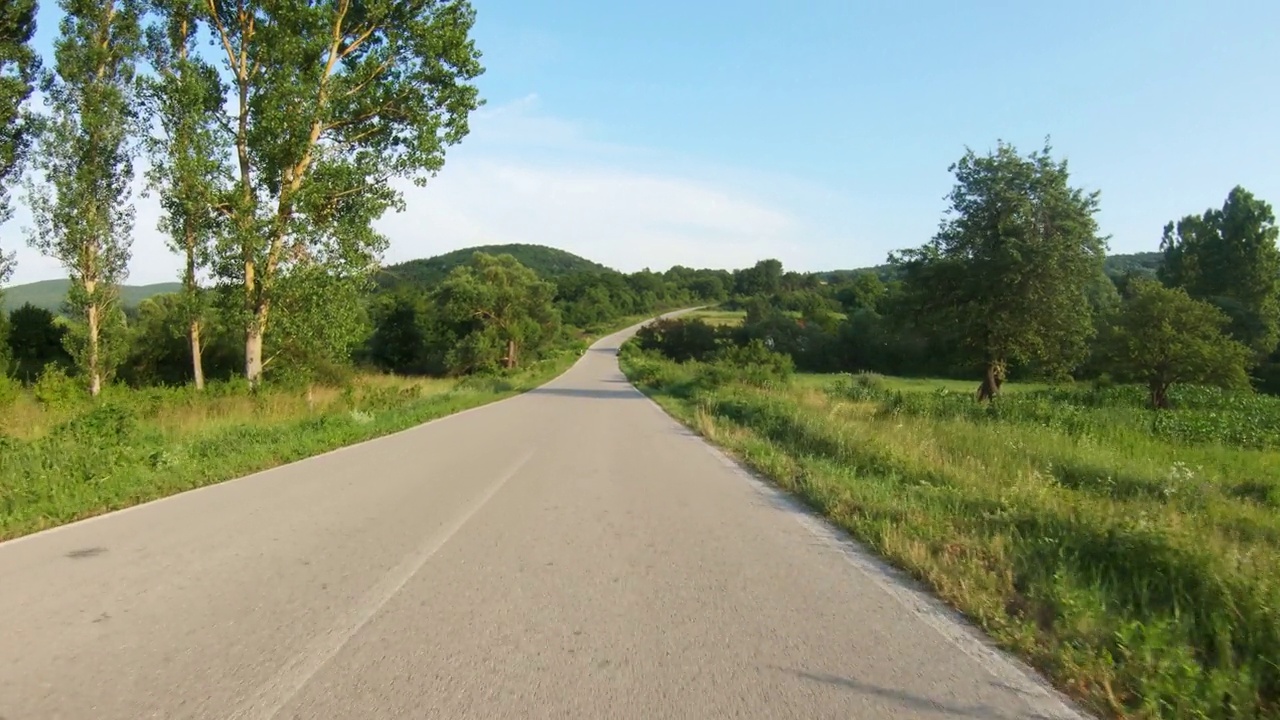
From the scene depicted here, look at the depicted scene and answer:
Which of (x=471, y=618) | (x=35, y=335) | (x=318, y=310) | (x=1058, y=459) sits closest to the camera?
(x=471, y=618)

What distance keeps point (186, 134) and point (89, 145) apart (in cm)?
554

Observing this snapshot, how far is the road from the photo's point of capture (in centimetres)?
406

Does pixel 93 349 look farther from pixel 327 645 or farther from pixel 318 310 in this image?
pixel 327 645

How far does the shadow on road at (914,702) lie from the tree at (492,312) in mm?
56040

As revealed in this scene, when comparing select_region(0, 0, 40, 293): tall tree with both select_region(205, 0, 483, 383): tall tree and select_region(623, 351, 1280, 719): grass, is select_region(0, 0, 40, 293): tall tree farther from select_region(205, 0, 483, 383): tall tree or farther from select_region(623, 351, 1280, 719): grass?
select_region(623, 351, 1280, 719): grass

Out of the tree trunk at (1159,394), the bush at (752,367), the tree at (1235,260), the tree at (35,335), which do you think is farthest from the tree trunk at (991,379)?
the tree at (1235,260)

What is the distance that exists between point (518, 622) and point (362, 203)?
20.4 meters

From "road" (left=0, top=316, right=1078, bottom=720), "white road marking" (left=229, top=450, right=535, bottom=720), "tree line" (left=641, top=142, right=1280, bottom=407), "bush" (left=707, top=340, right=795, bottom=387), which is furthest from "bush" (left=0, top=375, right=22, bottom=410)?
"tree line" (left=641, top=142, right=1280, bottom=407)

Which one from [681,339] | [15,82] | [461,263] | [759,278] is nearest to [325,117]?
[15,82]

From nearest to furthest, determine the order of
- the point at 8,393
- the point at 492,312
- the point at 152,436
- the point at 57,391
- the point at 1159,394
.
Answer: the point at 152,436 < the point at 8,393 < the point at 57,391 < the point at 1159,394 < the point at 492,312

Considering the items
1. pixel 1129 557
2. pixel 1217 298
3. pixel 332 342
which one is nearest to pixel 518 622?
pixel 1129 557

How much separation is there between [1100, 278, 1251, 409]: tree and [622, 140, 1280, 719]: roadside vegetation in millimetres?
96

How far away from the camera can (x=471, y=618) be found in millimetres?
5352

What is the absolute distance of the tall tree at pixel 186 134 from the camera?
69.7 feet
